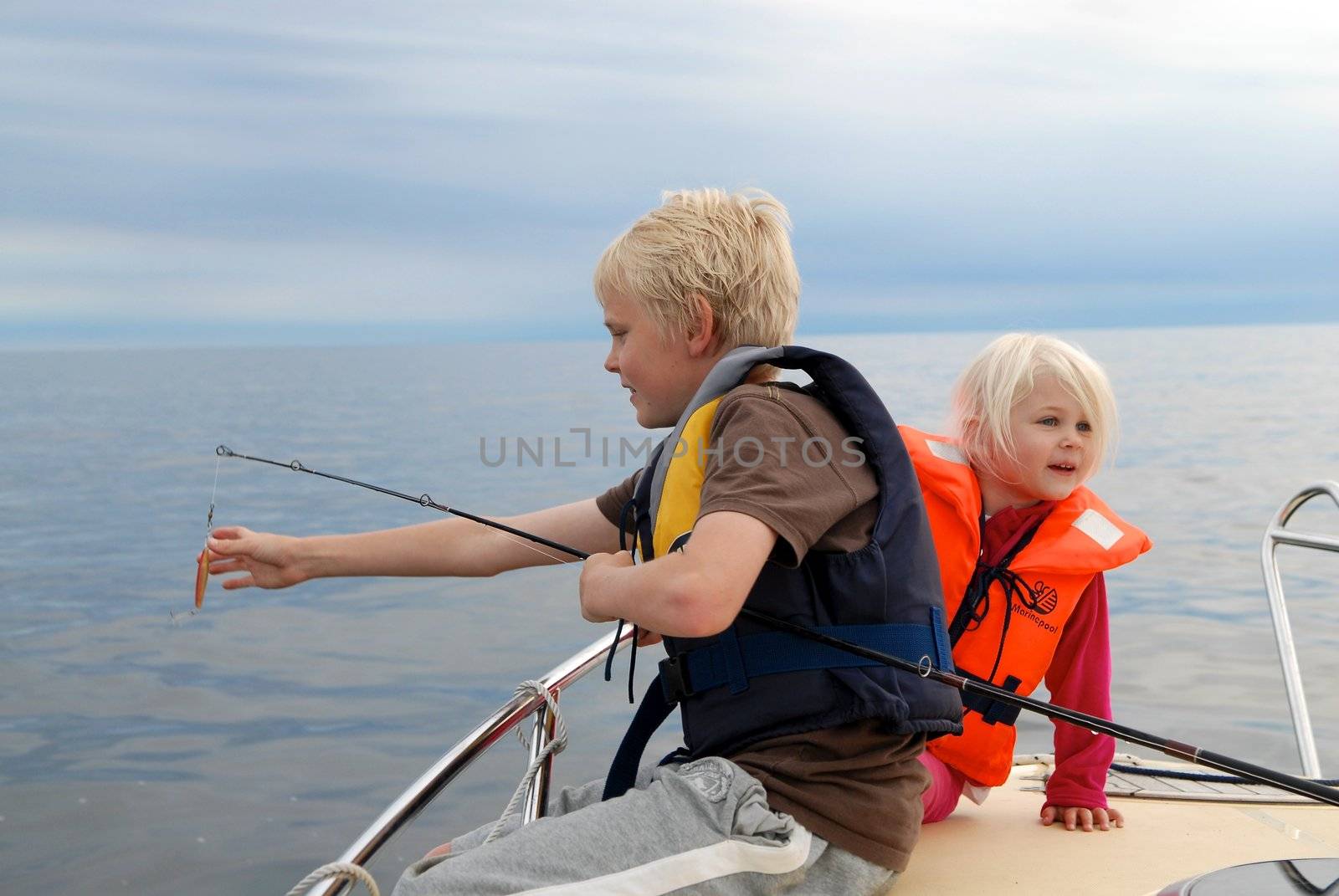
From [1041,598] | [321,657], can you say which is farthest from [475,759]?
A: [321,657]

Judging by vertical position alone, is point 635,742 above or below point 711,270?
below

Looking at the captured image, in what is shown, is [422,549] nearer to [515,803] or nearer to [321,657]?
[515,803]

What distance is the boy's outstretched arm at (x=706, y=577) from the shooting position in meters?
1.54

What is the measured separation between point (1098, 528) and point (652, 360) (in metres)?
1.05

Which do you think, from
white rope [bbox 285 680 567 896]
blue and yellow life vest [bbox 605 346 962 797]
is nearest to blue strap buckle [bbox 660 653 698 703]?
blue and yellow life vest [bbox 605 346 962 797]

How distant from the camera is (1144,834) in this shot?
7.53 ft

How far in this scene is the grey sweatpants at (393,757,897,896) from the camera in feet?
5.16

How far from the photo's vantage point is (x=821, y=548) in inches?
67.7

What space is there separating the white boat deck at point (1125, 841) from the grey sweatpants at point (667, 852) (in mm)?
385

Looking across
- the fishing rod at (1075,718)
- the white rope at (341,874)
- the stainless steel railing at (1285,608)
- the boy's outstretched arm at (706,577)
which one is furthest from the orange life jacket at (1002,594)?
the white rope at (341,874)

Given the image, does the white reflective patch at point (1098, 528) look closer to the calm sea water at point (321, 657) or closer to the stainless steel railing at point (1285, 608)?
the stainless steel railing at point (1285, 608)

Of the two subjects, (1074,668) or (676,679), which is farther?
(1074,668)

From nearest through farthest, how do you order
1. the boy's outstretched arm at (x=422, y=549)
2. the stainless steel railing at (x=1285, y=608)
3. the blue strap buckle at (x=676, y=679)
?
the blue strap buckle at (x=676, y=679) < the boy's outstretched arm at (x=422, y=549) < the stainless steel railing at (x=1285, y=608)

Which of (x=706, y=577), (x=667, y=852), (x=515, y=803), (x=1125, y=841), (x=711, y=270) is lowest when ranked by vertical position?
(x=1125, y=841)
